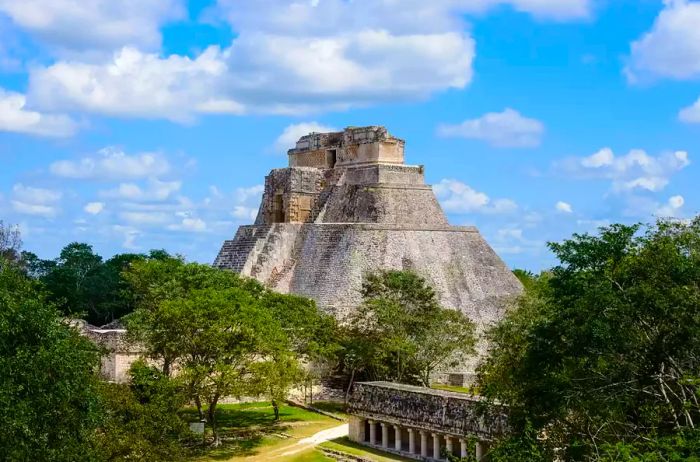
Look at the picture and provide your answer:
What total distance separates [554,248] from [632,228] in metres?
1.43

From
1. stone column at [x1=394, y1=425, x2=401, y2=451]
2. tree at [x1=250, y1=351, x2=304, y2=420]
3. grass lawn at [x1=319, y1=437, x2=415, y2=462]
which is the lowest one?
grass lawn at [x1=319, y1=437, x2=415, y2=462]

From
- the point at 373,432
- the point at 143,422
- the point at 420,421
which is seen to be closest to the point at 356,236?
the point at 373,432

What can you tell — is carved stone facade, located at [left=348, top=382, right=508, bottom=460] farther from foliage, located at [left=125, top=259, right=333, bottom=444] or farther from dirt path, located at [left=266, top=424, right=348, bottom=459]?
foliage, located at [left=125, top=259, right=333, bottom=444]

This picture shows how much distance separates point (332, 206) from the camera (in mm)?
41344

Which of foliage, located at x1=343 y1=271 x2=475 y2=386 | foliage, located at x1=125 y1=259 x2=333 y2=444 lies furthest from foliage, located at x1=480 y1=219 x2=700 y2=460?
foliage, located at x1=343 y1=271 x2=475 y2=386

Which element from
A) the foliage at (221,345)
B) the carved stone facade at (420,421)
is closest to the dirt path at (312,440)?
the carved stone facade at (420,421)

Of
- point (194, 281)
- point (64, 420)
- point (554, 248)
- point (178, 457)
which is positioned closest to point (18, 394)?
point (64, 420)

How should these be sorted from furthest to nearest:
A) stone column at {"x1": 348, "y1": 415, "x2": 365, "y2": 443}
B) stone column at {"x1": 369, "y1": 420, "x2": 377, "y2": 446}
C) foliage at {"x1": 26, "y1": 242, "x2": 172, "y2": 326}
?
foliage at {"x1": 26, "y1": 242, "x2": 172, "y2": 326} → stone column at {"x1": 348, "y1": 415, "x2": 365, "y2": 443} → stone column at {"x1": 369, "y1": 420, "x2": 377, "y2": 446}

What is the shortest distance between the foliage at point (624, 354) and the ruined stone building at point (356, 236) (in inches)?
721

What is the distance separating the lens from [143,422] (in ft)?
71.5

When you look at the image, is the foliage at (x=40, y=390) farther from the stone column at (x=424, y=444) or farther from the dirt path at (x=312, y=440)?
the stone column at (x=424, y=444)

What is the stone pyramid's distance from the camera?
3731 cm

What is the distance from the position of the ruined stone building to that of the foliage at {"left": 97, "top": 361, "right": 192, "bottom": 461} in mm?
11837

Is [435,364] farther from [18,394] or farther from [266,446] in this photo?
[18,394]
